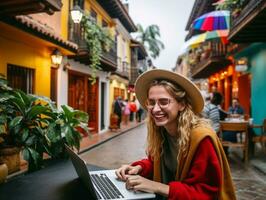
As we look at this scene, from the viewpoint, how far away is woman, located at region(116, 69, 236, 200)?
153cm

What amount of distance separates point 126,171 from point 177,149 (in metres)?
0.35

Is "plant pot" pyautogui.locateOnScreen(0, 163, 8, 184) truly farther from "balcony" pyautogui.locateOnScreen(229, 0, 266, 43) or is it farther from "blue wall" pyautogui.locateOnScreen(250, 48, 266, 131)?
"blue wall" pyautogui.locateOnScreen(250, 48, 266, 131)

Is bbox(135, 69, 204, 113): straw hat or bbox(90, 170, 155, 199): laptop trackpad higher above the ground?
bbox(135, 69, 204, 113): straw hat

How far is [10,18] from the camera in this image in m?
6.62

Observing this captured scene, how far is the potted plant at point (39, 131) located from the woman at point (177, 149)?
31.7 inches

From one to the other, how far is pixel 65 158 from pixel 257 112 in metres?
10.7

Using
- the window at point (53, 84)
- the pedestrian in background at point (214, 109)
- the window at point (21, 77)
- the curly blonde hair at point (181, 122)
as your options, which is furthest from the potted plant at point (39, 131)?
the window at point (53, 84)

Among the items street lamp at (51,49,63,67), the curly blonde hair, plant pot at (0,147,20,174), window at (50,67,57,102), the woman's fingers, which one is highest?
street lamp at (51,49,63,67)

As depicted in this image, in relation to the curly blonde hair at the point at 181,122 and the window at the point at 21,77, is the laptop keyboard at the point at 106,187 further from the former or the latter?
the window at the point at 21,77

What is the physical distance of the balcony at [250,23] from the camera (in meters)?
7.43

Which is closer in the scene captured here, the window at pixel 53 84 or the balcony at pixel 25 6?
the balcony at pixel 25 6

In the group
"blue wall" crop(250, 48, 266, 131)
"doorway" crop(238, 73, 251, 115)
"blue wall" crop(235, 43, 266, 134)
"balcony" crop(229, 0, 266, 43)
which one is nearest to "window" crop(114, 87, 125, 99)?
"doorway" crop(238, 73, 251, 115)

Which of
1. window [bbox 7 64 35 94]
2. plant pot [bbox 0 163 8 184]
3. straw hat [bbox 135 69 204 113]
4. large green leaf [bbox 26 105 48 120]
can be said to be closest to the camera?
straw hat [bbox 135 69 204 113]

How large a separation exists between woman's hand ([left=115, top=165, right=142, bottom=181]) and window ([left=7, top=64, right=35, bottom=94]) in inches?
263
